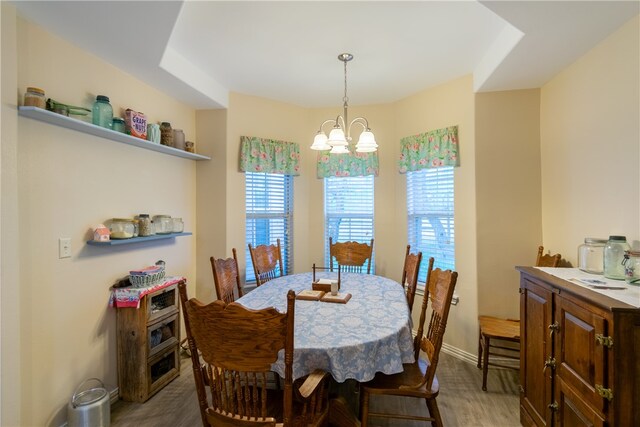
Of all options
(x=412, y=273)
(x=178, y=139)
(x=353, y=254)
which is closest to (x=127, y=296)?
(x=178, y=139)

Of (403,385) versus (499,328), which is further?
(499,328)

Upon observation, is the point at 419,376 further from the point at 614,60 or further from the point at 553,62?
the point at 553,62

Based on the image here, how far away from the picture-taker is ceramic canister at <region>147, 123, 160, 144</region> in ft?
8.18

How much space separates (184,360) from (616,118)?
151 inches

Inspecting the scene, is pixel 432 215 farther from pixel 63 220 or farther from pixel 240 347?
pixel 63 220

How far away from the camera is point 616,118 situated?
187cm

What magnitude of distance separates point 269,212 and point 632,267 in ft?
9.85

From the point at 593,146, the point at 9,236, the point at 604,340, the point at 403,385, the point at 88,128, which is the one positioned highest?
the point at 88,128

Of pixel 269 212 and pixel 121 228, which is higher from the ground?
pixel 269 212

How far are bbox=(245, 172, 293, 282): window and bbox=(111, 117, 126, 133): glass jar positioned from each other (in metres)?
1.35

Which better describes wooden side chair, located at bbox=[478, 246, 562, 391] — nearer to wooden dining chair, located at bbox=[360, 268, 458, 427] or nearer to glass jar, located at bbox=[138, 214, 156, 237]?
wooden dining chair, located at bbox=[360, 268, 458, 427]

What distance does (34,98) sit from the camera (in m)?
1.68

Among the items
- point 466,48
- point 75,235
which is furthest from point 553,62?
point 75,235

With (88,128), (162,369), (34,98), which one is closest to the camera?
(34,98)
